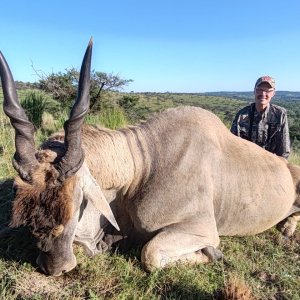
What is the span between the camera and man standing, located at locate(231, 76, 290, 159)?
7.48 meters

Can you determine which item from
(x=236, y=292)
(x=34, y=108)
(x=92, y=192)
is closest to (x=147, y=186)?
(x=92, y=192)

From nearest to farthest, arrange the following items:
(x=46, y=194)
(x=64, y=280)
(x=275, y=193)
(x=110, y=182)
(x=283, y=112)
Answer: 1. (x=46, y=194)
2. (x=64, y=280)
3. (x=110, y=182)
4. (x=275, y=193)
5. (x=283, y=112)

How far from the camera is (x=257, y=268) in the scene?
4914mm

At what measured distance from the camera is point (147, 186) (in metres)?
4.88

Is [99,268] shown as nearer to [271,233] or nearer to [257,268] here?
[257,268]

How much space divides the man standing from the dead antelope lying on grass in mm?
1345

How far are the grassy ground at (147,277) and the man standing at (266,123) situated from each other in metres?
2.47

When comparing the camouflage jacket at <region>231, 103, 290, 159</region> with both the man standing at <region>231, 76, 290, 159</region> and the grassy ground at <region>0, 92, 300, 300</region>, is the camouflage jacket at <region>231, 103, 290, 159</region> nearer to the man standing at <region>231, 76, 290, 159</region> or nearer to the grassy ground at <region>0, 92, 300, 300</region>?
the man standing at <region>231, 76, 290, 159</region>

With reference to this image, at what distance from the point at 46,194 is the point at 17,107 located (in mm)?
829

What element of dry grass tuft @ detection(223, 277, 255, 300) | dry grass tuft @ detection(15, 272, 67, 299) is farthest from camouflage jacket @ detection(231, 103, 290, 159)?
dry grass tuft @ detection(15, 272, 67, 299)

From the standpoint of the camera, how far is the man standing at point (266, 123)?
24.5ft

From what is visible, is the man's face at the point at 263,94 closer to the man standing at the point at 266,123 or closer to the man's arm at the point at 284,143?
the man standing at the point at 266,123

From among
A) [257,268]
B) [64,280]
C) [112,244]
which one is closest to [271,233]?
[257,268]

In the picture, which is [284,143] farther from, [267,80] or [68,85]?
[68,85]
